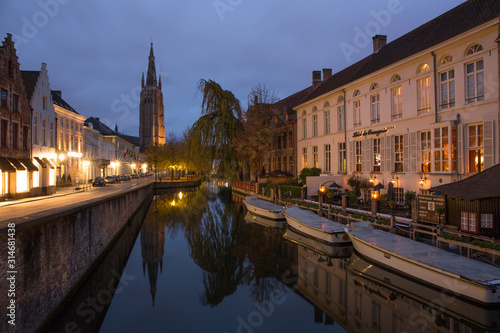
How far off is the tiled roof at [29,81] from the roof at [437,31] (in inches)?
922

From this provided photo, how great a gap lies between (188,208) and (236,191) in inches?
587

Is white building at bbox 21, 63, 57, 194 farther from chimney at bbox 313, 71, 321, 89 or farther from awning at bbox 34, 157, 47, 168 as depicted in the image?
chimney at bbox 313, 71, 321, 89

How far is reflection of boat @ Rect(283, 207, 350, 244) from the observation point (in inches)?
579

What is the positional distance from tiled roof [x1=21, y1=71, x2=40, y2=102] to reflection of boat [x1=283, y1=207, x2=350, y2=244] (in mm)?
19594

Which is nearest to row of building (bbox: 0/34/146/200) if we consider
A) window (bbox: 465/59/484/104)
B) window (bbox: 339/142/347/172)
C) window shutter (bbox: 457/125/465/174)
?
window (bbox: 339/142/347/172)

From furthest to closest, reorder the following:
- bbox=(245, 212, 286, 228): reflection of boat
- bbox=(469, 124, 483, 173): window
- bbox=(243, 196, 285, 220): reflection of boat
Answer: bbox=(243, 196, 285, 220): reflection of boat < bbox=(245, 212, 286, 228): reflection of boat < bbox=(469, 124, 483, 173): window

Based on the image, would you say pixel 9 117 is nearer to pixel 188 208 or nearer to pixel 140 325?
pixel 188 208

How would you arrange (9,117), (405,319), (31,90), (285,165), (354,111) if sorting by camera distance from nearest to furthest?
(405,319) → (9,117) → (31,90) → (354,111) → (285,165)

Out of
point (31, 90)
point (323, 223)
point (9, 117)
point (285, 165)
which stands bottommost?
point (323, 223)

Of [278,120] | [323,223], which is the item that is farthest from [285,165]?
[323,223]

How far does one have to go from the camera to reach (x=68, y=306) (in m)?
8.36

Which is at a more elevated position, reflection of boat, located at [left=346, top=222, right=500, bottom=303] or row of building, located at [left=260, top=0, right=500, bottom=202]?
row of building, located at [left=260, top=0, right=500, bottom=202]

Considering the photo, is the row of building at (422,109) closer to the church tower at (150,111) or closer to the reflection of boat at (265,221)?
the reflection of boat at (265,221)

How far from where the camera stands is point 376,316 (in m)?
8.28
